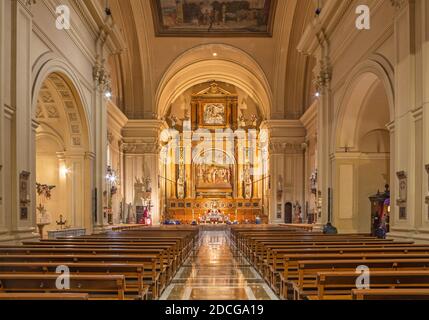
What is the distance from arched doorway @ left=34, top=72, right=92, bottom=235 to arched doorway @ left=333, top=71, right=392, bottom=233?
8415 millimetres

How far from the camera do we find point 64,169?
17688 millimetres

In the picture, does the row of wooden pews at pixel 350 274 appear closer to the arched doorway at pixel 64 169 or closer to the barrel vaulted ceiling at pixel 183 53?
the arched doorway at pixel 64 169

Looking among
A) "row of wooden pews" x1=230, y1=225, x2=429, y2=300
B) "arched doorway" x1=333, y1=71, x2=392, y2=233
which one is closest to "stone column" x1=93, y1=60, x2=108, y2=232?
"arched doorway" x1=333, y1=71, x2=392, y2=233

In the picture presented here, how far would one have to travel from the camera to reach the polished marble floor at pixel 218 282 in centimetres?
783

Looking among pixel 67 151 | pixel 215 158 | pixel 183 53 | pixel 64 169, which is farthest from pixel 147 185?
pixel 67 151

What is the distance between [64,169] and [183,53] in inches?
553

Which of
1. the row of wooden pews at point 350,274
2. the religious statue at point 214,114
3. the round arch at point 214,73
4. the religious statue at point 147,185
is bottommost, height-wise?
the row of wooden pews at point 350,274

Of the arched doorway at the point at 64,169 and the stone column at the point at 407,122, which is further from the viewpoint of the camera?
the arched doorway at the point at 64,169

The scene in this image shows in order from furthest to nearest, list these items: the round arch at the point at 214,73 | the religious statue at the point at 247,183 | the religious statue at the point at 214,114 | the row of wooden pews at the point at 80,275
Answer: the religious statue at the point at 214,114 → the religious statue at the point at 247,183 → the round arch at the point at 214,73 → the row of wooden pews at the point at 80,275

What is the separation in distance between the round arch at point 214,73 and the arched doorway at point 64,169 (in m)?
13.0

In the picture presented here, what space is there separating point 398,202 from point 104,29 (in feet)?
38.1

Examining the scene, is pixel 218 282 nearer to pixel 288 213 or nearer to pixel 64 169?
pixel 64 169

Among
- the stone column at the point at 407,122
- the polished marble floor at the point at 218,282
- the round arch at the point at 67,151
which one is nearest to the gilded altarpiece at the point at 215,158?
the round arch at the point at 67,151

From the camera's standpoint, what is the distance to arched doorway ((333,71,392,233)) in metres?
17.5
